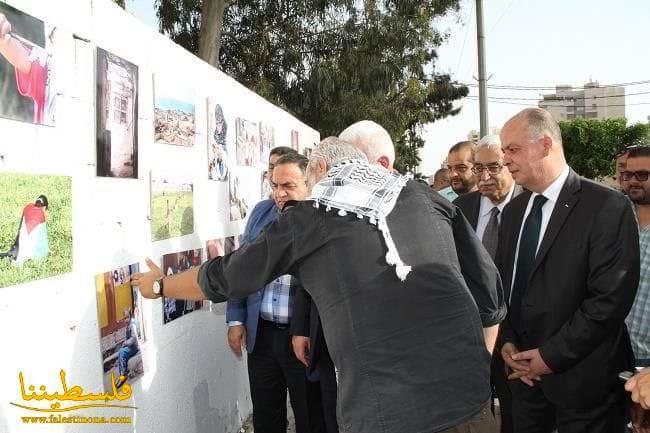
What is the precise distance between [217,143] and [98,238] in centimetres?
162

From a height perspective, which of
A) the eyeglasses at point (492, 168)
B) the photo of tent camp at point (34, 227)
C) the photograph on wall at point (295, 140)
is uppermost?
the photograph on wall at point (295, 140)

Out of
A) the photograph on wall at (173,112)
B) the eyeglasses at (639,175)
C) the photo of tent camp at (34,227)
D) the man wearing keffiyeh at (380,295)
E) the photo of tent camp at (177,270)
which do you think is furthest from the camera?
the eyeglasses at (639,175)

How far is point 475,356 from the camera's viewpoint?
198 centimetres

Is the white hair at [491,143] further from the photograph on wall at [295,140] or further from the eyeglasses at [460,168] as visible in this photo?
the photograph on wall at [295,140]

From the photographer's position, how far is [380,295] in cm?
186

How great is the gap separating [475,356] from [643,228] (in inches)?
72.8

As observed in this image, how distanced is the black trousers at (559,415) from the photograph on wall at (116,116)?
7.27 feet

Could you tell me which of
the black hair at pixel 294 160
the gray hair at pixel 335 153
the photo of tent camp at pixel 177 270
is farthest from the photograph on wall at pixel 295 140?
the gray hair at pixel 335 153

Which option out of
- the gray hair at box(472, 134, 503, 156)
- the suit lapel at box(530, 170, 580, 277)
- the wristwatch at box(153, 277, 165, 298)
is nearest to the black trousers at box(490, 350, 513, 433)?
the suit lapel at box(530, 170, 580, 277)

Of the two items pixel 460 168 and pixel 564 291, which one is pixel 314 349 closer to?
pixel 564 291

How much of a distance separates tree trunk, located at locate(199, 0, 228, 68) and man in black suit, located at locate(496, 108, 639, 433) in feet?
33.6

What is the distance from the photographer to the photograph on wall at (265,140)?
16.8 feet

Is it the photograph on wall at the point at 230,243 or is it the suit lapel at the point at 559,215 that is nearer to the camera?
the suit lapel at the point at 559,215

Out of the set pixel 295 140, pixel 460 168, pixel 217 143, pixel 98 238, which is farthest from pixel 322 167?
pixel 295 140
